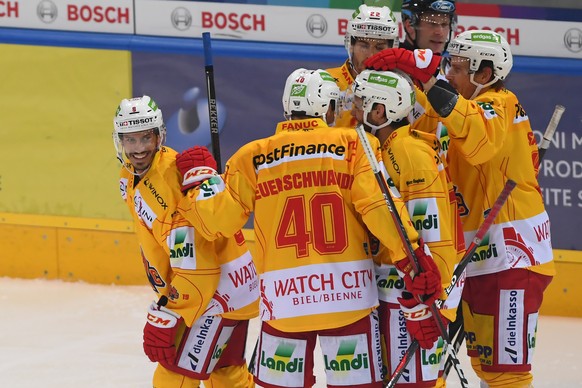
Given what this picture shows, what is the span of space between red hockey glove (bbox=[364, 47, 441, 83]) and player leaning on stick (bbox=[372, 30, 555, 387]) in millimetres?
291

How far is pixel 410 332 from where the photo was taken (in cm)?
398

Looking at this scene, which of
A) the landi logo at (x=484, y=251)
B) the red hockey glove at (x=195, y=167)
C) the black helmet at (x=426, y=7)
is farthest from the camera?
the black helmet at (x=426, y=7)

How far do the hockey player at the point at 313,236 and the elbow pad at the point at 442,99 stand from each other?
1.17ft

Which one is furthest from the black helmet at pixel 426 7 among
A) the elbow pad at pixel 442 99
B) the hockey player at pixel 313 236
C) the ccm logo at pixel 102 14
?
the ccm logo at pixel 102 14

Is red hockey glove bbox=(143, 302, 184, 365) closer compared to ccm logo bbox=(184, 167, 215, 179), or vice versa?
ccm logo bbox=(184, 167, 215, 179)

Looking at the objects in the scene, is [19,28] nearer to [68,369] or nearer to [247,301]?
[68,369]

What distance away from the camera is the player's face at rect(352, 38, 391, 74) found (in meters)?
4.58

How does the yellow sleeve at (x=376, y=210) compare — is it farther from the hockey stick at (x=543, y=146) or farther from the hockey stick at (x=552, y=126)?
the hockey stick at (x=552, y=126)

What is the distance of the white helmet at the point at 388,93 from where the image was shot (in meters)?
4.00

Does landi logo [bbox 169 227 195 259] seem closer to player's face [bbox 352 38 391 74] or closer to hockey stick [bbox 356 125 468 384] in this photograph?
hockey stick [bbox 356 125 468 384]

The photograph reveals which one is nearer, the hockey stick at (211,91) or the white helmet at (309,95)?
the white helmet at (309,95)

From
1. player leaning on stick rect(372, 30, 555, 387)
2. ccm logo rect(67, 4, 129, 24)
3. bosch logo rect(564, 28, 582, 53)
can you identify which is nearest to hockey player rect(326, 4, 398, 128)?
player leaning on stick rect(372, 30, 555, 387)

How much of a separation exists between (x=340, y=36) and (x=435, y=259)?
2.62 metres

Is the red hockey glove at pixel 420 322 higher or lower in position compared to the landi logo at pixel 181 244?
lower
